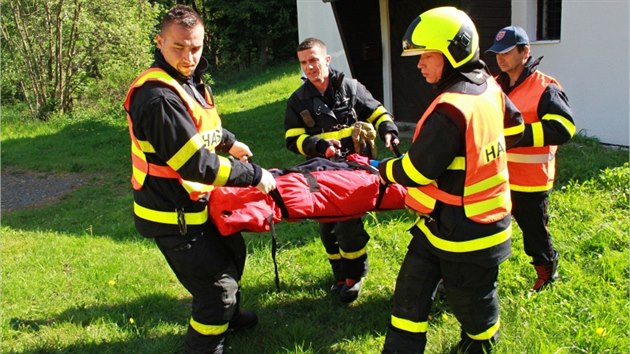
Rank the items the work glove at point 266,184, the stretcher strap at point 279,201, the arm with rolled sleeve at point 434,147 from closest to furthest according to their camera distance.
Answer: the arm with rolled sleeve at point 434,147, the work glove at point 266,184, the stretcher strap at point 279,201

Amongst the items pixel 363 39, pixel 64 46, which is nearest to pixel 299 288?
pixel 363 39

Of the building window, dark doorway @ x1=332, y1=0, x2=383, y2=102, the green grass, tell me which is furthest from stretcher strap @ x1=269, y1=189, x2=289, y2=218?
dark doorway @ x1=332, y1=0, x2=383, y2=102

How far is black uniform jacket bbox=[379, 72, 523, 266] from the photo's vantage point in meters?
2.69

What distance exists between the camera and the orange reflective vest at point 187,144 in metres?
2.90

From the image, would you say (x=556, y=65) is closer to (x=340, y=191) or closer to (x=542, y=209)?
(x=542, y=209)

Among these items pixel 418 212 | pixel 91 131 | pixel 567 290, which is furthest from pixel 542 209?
pixel 91 131

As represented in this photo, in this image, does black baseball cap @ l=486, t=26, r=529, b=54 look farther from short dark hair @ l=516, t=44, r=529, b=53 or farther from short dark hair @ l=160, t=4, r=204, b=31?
short dark hair @ l=160, t=4, r=204, b=31

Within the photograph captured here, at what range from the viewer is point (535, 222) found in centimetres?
391

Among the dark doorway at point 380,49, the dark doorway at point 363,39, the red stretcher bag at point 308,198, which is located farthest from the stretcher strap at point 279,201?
the dark doorway at point 363,39

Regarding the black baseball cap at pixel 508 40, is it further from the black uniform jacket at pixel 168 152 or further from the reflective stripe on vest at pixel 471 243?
the black uniform jacket at pixel 168 152

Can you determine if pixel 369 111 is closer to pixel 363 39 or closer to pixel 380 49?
pixel 363 39

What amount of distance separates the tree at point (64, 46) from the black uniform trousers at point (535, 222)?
1624cm

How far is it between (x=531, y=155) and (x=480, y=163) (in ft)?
4.15

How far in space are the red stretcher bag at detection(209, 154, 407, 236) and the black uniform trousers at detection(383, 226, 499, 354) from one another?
42 centimetres
